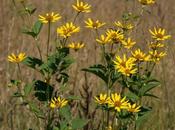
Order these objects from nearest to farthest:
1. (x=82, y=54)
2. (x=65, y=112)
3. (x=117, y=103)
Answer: (x=117, y=103), (x=65, y=112), (x=82, y=54)

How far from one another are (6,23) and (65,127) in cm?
279

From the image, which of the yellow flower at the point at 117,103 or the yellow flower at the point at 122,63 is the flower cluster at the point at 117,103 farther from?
the yellow flower at the point at 122,63

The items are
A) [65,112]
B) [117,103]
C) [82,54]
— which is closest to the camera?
[117,103]

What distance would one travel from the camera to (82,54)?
4.10m

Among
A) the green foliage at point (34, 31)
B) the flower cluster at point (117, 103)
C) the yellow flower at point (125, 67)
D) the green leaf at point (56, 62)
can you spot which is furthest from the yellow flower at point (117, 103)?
the green foliage at point (34, 31)

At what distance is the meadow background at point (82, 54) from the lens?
9.75 ft

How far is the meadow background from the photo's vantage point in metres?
2.97

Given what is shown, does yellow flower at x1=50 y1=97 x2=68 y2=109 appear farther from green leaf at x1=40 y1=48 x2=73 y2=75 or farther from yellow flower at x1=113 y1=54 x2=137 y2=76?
yellow flower at x1=113 y1=54 x2=137 y2=76

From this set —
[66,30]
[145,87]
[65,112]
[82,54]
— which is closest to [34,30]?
[66,30]

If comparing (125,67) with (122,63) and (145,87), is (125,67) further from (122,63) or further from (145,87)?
(145,87)

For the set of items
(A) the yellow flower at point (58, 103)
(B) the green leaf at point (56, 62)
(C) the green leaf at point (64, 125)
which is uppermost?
(B) the green leaf at point (56, 62)

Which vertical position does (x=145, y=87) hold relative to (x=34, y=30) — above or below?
below

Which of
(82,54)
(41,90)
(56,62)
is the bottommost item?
(41,90)

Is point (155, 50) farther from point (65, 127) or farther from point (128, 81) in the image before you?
point (65, 127)
